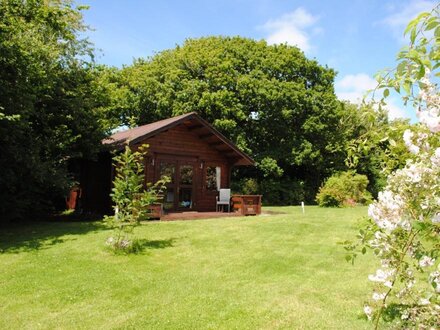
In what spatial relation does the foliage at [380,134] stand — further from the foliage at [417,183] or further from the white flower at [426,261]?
the white flower at [426,261]

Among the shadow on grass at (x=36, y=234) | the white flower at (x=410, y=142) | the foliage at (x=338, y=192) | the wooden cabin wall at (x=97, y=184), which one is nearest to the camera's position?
the white flower at (x=410, y=142)

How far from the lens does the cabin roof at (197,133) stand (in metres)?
15.2

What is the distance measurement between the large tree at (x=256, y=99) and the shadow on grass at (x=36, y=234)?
51.8 feet

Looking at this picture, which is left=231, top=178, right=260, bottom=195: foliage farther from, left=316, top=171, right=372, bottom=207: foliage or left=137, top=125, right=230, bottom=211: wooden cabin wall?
left=137, top=125, right=230, bottom=211: wooden cabin wall

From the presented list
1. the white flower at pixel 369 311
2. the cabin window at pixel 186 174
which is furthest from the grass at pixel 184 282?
the cabin window at pixel 186 174

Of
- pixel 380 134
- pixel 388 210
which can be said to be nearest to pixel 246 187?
pixel 380 134

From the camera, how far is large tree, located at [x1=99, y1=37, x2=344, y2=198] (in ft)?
92.9

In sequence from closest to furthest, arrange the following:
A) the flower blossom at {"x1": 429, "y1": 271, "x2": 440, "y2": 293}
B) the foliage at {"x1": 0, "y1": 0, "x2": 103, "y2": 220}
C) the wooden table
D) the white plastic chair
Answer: the flower blossom at {"x1": 429, "y1": 271, "x2": 440, "y2": 293} → the foliage at {"x1": 0, "y1": 0, "x2": 103, "y2": 220} → the wooden table → the white plastic chair

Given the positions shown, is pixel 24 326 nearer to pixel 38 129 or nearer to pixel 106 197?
pixel 38 129

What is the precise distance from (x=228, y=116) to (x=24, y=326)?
80.3ft

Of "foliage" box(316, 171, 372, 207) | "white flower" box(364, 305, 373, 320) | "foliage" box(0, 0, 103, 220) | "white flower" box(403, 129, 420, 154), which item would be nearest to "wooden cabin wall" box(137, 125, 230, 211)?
"foliage" box(0, 0, 103, 220)

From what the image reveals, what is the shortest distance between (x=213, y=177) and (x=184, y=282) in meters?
11.8

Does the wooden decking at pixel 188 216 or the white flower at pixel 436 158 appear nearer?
the white flower at pixel 436 158

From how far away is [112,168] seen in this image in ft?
51.6
